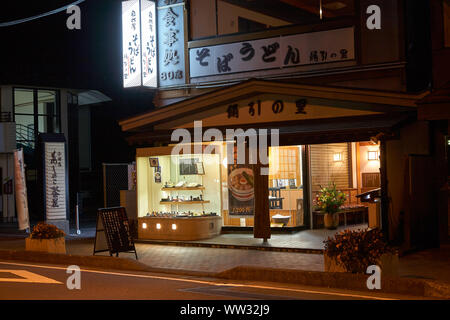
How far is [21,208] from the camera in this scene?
73.5 feet

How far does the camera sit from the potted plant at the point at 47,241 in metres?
16.6

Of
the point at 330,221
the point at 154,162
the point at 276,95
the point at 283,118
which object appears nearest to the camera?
the point at 283,118

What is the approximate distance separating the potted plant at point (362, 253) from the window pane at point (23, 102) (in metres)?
29.8

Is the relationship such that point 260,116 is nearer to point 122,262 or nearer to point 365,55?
point 365,55

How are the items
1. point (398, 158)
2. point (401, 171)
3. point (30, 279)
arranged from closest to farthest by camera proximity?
point (30, 279), point (401, 171), point (398, 158)

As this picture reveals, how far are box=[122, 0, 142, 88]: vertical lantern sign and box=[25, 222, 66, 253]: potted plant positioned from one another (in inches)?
236

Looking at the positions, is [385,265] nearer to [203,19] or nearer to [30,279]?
[30,279]

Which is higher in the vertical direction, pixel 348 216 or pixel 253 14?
pixel 253 14

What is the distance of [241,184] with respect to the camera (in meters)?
18.5

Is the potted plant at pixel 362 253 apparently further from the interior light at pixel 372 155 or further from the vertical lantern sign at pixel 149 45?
the vertical lantern sign at pixel 149 45

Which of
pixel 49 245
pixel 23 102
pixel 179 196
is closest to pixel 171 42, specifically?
pixel 179 196

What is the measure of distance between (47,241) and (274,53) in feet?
28.4

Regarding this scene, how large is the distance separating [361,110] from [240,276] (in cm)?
633

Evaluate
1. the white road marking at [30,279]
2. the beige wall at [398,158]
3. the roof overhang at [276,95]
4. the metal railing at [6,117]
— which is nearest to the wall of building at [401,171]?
the beige wall at [398,158]
